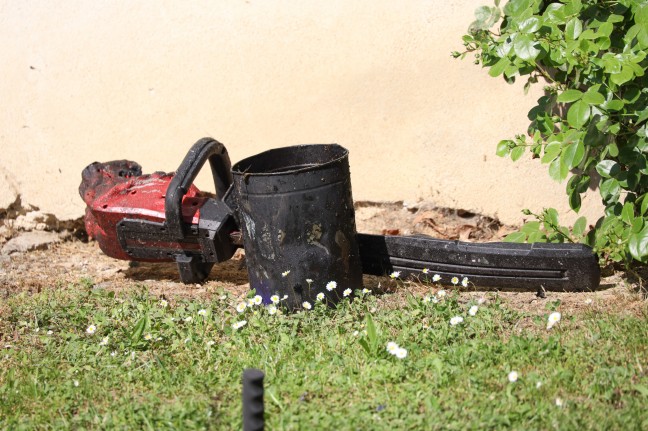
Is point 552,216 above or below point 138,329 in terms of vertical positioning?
above

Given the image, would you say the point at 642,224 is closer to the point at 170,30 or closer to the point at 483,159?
the point at 483,159

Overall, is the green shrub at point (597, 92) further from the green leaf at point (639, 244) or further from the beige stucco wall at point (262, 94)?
the beige stucco wall at point (262, 94)

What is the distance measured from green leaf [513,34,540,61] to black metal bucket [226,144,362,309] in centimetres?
89

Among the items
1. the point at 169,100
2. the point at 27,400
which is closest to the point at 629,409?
the point at 27,400

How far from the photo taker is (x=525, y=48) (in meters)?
3.75

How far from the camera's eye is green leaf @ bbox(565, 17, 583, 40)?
3.69 meters

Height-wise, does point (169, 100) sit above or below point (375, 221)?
above

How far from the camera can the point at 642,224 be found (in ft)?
12.3

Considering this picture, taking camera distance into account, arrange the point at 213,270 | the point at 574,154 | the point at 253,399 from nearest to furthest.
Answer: the point at 253,399, the point at 574,154, the point at 213,270

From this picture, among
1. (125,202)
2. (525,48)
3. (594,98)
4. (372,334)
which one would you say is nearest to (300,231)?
(372,334)

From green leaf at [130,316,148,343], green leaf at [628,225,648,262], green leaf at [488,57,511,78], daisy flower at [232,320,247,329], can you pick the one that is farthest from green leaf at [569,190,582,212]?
green leaf at [130,316,148,343]

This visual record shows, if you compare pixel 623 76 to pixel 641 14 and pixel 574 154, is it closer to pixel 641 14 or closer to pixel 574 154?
pixel 641 14

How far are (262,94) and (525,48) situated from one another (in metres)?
1.88

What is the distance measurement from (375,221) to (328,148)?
1.06 m
